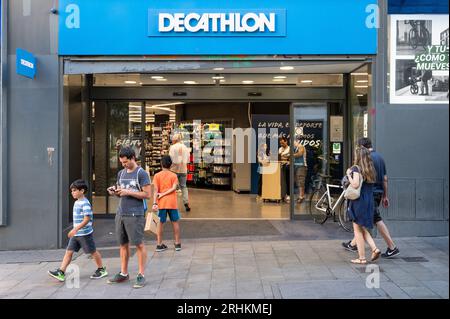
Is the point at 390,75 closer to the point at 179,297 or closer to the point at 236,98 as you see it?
the point at 236,98

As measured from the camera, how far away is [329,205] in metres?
10.2

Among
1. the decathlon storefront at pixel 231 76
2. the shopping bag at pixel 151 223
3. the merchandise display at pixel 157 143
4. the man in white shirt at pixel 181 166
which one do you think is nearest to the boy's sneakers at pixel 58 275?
the shopping bag at pixel 151 223

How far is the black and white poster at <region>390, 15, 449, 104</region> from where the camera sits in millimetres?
8789

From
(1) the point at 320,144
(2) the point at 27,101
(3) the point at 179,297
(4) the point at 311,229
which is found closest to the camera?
(3) the point at 179,297

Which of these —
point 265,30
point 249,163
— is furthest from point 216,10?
point 249,163

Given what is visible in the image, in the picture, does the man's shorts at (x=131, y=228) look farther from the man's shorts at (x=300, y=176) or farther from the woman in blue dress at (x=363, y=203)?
the man's shorts at (x=300, y=176)

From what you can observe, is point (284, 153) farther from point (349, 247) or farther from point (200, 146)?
point (349, 247)

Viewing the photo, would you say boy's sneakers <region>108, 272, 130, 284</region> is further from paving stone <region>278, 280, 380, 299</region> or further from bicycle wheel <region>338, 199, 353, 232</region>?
bicycle wheel <region>338, 199, 353, 232</region>

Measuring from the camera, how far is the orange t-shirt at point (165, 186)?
26.9 feet

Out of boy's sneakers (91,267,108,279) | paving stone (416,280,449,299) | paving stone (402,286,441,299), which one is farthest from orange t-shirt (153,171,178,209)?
paving stone (416,280,449,299)

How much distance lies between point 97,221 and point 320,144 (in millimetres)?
4999

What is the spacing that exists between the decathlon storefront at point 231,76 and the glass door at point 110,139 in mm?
22

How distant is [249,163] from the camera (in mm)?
16250

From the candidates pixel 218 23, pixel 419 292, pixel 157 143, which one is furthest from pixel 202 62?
pixel 157 143
